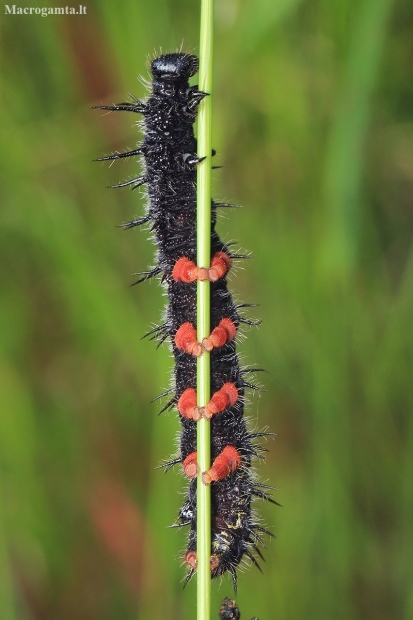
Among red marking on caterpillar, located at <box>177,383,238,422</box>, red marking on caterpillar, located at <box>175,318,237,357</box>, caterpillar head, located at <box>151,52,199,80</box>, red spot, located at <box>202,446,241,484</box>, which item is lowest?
red spot, located at <box>202,446,241,484</box>

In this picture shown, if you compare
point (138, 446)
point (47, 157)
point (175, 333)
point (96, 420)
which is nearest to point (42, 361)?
point (96, 420)

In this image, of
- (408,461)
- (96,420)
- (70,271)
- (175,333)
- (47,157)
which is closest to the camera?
(175,333)

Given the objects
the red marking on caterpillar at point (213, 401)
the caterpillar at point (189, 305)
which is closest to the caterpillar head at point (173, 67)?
the caterpillar at point (189, 305)

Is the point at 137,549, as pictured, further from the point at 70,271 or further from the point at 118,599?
the point at 70,271

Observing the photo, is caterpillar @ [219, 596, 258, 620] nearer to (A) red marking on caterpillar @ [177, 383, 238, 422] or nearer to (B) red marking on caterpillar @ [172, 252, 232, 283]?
(A) red marking on caterpillar @ [177, 383, 238, 422]

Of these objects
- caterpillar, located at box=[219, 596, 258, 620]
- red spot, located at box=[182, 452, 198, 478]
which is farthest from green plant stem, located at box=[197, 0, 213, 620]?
caterpillar, located at box=[219, 596, 258, 620]

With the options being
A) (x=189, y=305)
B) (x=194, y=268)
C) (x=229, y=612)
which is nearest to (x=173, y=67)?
(x=194, y=268)

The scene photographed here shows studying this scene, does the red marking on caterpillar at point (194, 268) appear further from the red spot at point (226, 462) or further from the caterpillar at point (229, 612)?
the caterpillar at point (229, 612)
